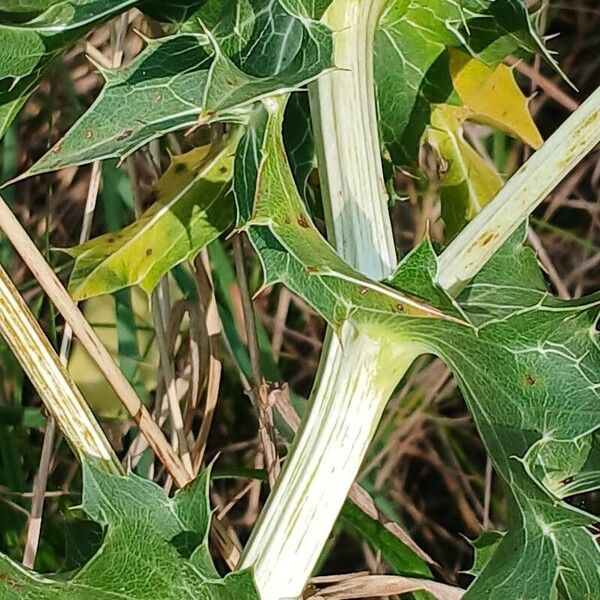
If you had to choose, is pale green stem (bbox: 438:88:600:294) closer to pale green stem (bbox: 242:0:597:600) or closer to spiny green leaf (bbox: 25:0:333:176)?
pale green stem (bbox: 242:0:597:600)

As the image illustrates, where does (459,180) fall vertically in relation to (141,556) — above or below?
above

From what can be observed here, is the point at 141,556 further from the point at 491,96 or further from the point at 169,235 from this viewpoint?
the point at 491,96

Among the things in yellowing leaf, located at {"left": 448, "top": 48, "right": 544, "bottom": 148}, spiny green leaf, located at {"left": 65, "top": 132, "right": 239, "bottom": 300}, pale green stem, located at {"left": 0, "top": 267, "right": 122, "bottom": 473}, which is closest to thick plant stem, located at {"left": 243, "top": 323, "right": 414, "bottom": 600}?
pale green stem, located at {"left": 0, "top": 267, "right": 122, "bottom": 473}

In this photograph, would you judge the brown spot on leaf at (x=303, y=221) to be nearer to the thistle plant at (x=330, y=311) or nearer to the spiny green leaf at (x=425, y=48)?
the thistle plant at (x=330, y=311)

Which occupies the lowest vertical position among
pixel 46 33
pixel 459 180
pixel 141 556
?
pixel 141 556

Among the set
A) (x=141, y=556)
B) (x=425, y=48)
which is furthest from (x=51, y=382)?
(x=425, y=48)

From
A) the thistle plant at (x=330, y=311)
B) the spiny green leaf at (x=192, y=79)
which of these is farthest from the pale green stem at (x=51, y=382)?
the spiny green leaf at (x=192, y=79)
